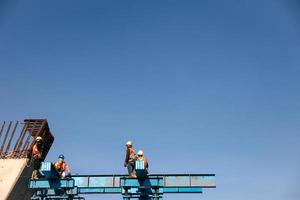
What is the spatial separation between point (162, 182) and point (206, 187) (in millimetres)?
2207

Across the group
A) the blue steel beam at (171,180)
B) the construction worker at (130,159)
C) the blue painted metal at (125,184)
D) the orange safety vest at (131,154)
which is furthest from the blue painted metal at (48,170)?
the orange safety vest at (131,154)

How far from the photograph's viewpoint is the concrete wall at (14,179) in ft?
81.8

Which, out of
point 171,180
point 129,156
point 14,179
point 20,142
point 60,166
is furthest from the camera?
point 20,142

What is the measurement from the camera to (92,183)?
22281mm

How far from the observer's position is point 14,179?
25656mm

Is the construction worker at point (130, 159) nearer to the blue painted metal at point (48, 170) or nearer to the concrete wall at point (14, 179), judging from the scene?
the blue painted metal at point (48, 170)

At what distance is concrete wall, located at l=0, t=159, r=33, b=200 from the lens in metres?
24.9

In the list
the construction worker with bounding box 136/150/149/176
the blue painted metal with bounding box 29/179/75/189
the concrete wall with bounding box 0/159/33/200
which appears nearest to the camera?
the construction worker with bounding box 136/150/149/176

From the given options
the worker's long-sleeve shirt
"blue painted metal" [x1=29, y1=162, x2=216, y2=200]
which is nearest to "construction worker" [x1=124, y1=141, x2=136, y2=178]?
the worker's long-sleeve shirt

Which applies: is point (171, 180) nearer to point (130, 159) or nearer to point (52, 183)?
point (130, 159)

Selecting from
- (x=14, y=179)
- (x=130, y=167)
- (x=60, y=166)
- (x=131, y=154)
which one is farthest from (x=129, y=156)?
(x=14, y=179)

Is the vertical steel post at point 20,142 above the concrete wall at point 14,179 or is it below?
above

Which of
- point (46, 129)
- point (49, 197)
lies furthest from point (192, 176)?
point (46, 129)

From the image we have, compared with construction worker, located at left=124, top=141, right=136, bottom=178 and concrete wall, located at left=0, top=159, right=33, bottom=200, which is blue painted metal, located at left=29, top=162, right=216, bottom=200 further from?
concrete wall, located at left=0, top=159, right=33, bottom=200
